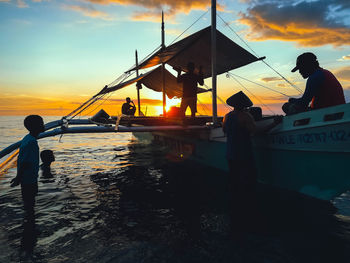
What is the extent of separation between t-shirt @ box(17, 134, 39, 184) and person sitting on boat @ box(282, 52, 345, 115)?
5.75 m

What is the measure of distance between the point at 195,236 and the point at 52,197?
15.1ft

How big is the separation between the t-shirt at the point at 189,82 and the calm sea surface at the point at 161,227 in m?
4.39

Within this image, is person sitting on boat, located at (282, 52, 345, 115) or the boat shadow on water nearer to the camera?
the boat shadow on water

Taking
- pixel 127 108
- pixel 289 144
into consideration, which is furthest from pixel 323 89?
pixel 127 108

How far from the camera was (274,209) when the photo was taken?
18.0 ft

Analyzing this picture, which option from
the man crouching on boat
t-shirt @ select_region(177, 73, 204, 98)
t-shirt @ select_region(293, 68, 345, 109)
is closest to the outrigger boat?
t-shirt @ select_region(293, 68, 345, 109)

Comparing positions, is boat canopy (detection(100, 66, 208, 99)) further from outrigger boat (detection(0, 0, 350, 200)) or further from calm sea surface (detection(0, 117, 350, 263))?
calm sea surface (detection(0, 117, 350, 263))

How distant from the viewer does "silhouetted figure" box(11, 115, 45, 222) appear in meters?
4.23

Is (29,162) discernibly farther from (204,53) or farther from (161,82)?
(161,82)

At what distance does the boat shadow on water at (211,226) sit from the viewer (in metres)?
3.64

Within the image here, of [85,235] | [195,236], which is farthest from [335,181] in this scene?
[85,235]

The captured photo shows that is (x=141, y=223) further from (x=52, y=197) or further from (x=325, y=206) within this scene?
(x=325, y=206)

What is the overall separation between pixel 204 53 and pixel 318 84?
7768mm

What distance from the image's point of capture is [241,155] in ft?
17.6
